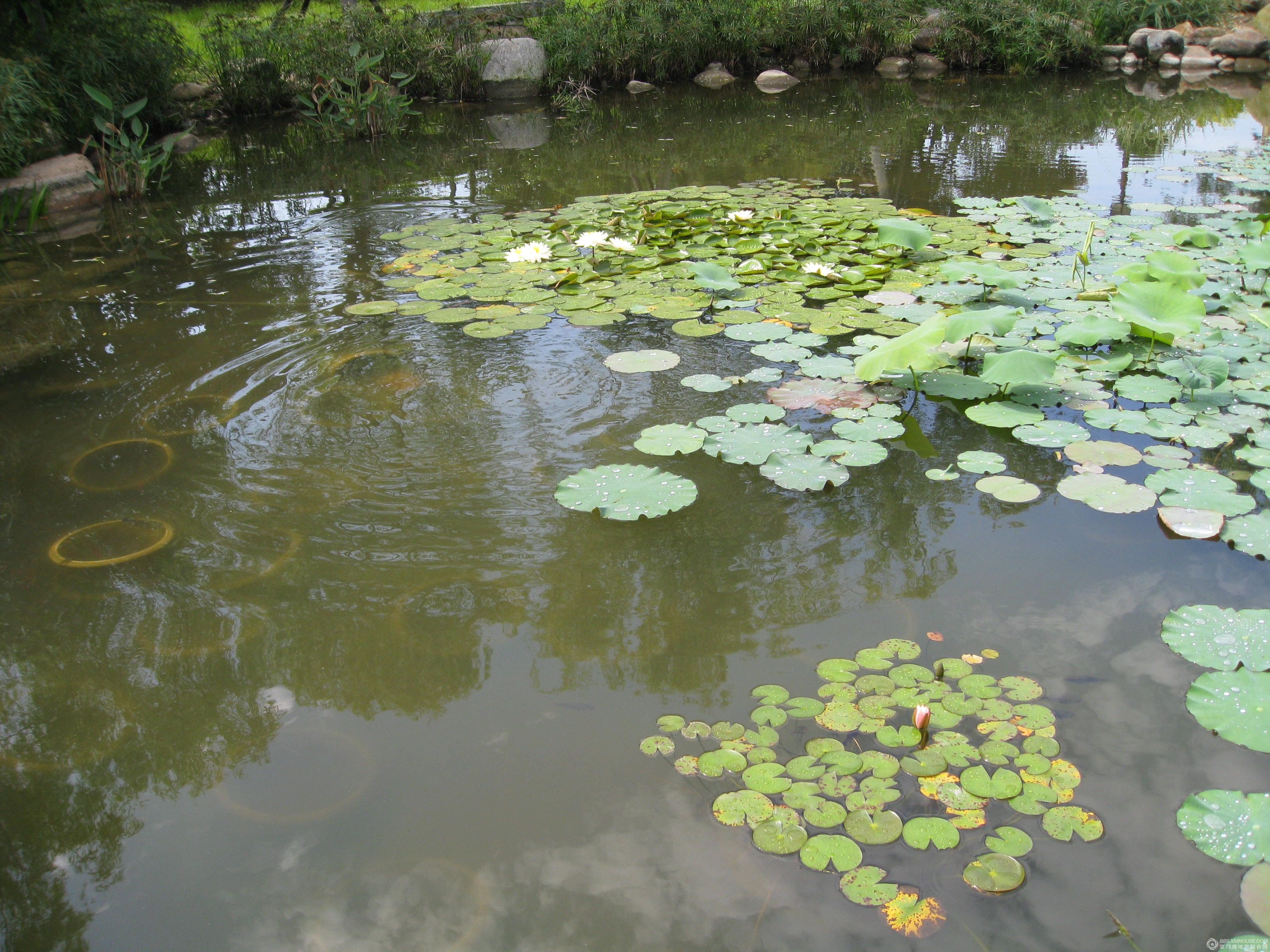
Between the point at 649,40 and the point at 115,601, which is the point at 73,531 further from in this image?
the point at 649,40

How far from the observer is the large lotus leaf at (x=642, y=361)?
9.19ft

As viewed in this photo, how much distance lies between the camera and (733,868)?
124 cm

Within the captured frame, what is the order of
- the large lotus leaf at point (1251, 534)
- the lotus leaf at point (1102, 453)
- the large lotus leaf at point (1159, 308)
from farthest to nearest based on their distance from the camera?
the large lotus leaf at point (1159, 308), the lotus leaf at point (1102, 453), the large lotus leaf at point (1251, 534)

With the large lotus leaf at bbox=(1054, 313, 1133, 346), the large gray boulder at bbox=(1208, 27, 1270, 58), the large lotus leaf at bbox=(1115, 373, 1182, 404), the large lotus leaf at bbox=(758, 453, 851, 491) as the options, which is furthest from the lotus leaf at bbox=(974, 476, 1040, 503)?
the large gray boulder at bbox=(1208, 27, 1270, 58)

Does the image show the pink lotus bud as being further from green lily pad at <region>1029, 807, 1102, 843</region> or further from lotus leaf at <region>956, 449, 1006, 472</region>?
lotus leaf at <region>956, 449, 1006, 472</region>

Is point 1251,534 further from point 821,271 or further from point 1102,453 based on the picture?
point 821,271

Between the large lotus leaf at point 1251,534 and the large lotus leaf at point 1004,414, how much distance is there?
1.92 feet

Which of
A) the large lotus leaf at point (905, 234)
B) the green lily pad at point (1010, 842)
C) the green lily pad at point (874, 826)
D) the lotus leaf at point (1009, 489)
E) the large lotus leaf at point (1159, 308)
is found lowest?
the green lily pad at point (1010, 842)

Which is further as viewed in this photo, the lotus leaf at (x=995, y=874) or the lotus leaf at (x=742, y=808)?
the lotus leaf at (x=742, y=808)

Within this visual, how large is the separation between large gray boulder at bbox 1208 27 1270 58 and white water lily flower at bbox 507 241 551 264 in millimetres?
10151

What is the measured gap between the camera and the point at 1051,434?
2295 mm

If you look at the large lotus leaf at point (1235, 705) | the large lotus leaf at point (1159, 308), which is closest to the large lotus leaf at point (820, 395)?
the large lotus leaf at point (1159, 308)

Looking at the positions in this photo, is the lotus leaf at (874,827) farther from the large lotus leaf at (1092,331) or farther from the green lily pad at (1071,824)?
the large lotus leaf at (1092,331)

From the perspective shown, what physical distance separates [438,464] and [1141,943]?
72.9 inches
